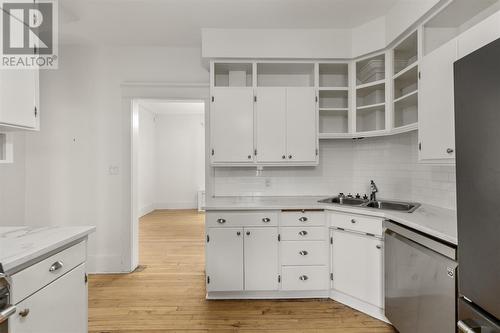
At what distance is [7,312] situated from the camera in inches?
38.9

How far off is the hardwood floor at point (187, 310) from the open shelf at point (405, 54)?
2.44 meters

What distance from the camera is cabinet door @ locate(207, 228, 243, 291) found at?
102 inches

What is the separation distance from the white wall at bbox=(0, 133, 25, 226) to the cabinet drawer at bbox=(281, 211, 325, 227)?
10.4 ft

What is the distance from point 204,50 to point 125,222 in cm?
228

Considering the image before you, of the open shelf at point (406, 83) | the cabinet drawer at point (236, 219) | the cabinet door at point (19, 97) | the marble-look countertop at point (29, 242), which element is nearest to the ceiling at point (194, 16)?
the open shelf at point (406, 83)

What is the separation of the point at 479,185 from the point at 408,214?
48.0 inches

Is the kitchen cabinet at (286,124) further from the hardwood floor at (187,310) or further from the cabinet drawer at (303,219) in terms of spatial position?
the hardwood floor at (187,310)

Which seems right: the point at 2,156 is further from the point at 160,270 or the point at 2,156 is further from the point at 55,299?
the point at 160,270

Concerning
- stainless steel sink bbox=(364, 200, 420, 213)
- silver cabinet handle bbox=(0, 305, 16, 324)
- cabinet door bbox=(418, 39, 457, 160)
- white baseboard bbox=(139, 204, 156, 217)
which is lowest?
white baseboard bbox=(139, 204, 156, 217)

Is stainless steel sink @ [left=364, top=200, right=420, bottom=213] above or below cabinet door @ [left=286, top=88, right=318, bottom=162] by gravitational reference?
below

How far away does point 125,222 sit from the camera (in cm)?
335

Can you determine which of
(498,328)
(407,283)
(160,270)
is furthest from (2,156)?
(407,283)

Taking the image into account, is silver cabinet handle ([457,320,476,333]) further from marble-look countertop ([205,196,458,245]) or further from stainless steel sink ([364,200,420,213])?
stainless steel sink ([364,200,420,213])

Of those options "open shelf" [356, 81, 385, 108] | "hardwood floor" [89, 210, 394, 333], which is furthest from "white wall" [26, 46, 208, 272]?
"open shelf" [356, 81, 385, 108]
